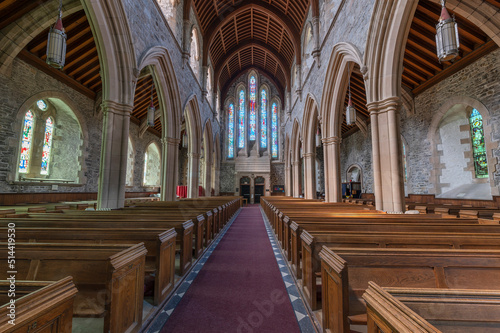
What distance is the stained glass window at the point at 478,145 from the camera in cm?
654

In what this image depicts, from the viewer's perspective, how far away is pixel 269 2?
12.2 meters

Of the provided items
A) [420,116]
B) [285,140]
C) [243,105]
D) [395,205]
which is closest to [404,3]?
[395,205]

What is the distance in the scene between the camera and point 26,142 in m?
7.06

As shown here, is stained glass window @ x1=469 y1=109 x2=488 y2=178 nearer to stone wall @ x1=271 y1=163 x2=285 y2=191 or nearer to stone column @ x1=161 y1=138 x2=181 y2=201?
stone column @ x1=161 y1=138 x2=181 y2=201

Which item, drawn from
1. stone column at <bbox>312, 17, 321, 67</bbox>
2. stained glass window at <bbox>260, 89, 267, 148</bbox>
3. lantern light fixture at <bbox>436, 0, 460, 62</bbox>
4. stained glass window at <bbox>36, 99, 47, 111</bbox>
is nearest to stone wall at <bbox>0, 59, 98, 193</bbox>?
stained glass window at <bbox>36, 99, 47, 111</bbox>

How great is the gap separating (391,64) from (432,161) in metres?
4.95

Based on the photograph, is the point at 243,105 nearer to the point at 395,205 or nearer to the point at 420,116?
the point at 420,116

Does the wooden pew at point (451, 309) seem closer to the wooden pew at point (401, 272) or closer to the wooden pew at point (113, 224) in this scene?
the wooden pew at point (401, 272)

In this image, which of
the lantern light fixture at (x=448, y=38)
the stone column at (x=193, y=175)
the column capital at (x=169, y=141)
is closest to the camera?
the lantern light fixture at (x=448, y=38)

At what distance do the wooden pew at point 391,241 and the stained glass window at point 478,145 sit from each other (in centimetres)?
631

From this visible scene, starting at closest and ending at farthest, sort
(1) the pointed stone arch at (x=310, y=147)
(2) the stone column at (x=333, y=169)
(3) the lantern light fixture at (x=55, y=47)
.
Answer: (3) the lantern light fixture at (x=55, y=47) → (2) the stone column at (x=333, y=169) → (1) the pointed stone arch at (x=310, y=147)

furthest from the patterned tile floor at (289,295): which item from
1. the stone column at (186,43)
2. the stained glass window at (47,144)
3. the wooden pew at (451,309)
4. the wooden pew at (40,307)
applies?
the stone column at (186,43)

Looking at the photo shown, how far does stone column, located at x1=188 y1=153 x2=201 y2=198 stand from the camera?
10.8m

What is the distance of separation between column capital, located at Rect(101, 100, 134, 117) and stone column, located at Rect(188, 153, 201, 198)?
579 cm
